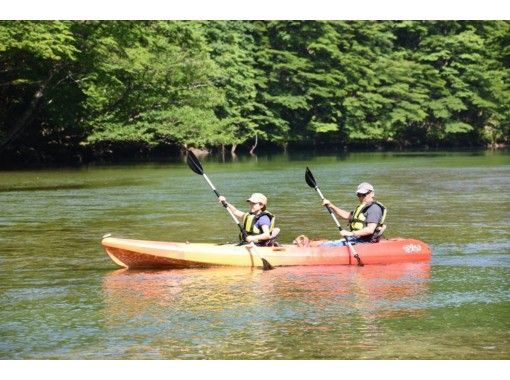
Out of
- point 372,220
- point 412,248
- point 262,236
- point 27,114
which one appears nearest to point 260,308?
point 262,236

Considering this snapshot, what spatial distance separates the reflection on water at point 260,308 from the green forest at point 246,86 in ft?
43.4

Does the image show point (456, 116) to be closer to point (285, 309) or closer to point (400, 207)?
point (400, 207)

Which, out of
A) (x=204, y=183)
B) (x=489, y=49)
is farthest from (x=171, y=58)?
(x=489, y=49)

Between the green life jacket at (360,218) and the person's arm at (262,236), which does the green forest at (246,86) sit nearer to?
the person's arm at (262,236)

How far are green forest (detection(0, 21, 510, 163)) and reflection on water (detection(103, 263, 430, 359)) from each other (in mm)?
13240

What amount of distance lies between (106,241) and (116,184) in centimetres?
1118

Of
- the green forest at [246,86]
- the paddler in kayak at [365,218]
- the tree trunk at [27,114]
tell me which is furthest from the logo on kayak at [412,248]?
the tree trunk at [27,114]

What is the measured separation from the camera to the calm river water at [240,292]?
7.27 m

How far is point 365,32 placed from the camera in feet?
131

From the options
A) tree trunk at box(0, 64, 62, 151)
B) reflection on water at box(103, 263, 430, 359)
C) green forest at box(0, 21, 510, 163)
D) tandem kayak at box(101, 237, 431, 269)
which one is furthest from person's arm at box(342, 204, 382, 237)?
A: tree trunk at box(0, 64, 62, 151)

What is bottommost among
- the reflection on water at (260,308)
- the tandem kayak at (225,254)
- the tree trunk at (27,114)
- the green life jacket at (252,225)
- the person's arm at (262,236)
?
the reflection on water at (260,308)

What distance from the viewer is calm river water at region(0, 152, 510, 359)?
23.9 feet

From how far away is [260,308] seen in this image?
855 centimetres

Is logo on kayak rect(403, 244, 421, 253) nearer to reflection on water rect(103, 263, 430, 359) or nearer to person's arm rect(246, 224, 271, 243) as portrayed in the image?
reflection on water rect(103, 263, 430, 359)
